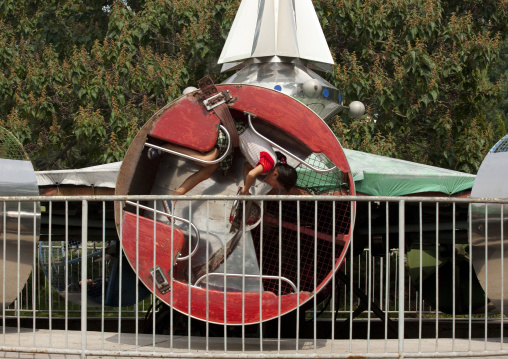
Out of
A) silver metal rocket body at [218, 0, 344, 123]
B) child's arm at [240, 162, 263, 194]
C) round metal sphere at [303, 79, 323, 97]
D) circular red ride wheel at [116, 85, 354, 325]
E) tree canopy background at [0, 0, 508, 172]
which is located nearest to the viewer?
circular red ride wheel at [116, 85, 354, 325]

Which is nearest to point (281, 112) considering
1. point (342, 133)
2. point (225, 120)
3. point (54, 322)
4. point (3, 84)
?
point (225, 120)

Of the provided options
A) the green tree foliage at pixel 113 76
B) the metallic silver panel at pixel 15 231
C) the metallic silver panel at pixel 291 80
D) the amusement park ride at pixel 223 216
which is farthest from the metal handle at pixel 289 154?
the green tree foliage at pixel 113 76

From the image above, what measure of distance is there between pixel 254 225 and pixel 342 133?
7.18 m

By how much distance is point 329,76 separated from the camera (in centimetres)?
1407

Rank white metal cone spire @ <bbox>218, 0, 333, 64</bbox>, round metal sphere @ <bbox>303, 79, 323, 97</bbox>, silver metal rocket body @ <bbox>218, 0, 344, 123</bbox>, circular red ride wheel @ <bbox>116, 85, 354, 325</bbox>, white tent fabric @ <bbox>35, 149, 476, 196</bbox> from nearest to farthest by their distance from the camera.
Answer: circular red ride wheel @ <bbox>116, 85, 354, 325</bbox> → white tent fabric @ <bbox>35, 149, 476, 196</bbox> → round metal sphere @ <bbox>303, 79, 323, 97</bbox> → silver metal rocket body @ <bbox>218, 0, 344, 123</bbox> → white metal cone spire @ <bbox>218, 0, 333, 64</bbox>

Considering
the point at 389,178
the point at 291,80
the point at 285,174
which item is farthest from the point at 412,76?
the point at 285,174

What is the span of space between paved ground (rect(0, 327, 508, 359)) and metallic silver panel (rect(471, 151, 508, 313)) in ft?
1.36

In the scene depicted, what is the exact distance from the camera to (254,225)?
622 cm

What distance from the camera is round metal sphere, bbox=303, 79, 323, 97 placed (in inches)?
306

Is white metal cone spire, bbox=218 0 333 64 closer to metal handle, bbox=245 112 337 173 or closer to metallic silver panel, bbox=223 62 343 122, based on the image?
metallic silver panel, bbox=223 62 343 122

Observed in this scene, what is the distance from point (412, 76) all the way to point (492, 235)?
803 cm

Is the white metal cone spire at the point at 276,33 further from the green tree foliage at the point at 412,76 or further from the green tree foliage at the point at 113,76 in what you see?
the green tree foliage at the point at 113,76

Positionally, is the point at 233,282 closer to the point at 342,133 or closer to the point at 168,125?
the point at 168,125

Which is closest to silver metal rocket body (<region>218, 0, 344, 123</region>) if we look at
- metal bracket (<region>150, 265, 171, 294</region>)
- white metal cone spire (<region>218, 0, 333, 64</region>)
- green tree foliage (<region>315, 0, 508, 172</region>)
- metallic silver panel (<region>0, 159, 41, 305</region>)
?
white metal cone spire (<region>218, 0, 333, 64</region>)
